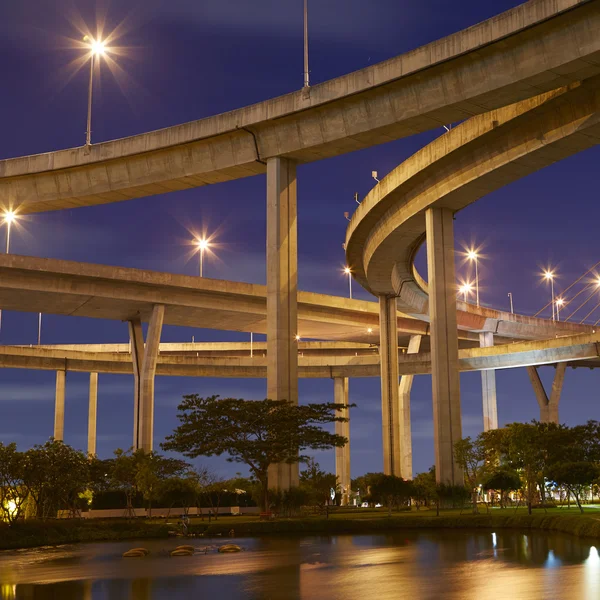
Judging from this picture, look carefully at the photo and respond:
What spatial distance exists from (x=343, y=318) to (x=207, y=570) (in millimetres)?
52295

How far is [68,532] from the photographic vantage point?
37.1 m

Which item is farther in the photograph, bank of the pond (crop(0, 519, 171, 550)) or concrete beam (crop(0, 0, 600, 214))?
bank of the pond (crop(0, 519, 171, 550))

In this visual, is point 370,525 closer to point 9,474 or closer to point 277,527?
point 277,527

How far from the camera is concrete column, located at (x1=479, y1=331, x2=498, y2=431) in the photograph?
82938mm

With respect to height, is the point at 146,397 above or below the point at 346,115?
below

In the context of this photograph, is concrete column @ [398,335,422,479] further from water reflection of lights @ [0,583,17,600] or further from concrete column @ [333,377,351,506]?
water reflection of lights @ [0,583,17,600]

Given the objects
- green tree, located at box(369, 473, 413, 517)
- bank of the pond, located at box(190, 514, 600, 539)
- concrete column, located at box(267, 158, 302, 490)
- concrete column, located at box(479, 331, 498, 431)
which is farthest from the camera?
concrete column, located at box(479, 331, 498, 431)

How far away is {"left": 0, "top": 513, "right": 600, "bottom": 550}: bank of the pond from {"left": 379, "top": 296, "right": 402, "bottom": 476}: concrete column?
22504mm

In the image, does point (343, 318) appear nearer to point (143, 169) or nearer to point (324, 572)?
point (143, 169)

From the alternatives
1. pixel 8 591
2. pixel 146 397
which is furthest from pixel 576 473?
pixel 146 397

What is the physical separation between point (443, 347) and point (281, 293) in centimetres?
1000

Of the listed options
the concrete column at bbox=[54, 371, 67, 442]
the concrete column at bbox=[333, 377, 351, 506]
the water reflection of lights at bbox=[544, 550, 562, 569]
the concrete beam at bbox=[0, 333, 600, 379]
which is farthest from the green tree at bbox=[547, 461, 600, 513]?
the concrete column at bbox=[54, 371, 67, 442]

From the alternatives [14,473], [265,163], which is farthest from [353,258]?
[14,473]

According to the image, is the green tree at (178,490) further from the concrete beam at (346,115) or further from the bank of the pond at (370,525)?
the concrete beam at (346,115)
